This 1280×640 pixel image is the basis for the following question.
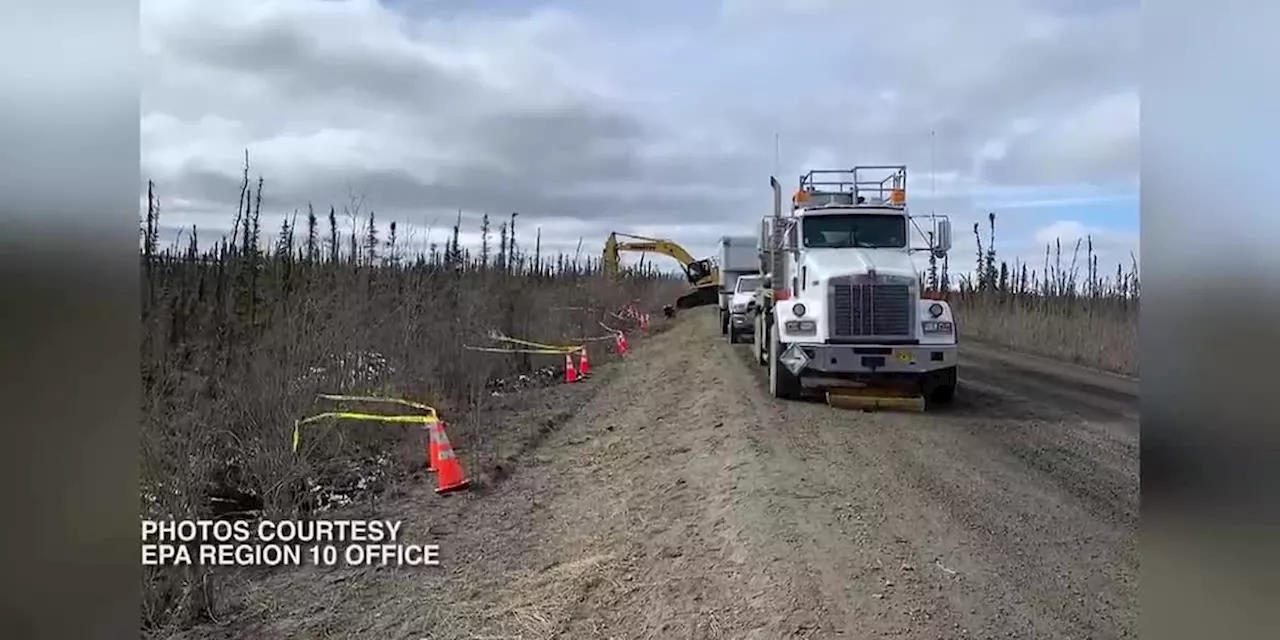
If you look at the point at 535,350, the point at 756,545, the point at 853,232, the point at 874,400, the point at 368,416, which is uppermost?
the point at 853,232

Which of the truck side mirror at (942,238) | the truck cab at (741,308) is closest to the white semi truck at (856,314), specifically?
the truck side mirror at (942,238)

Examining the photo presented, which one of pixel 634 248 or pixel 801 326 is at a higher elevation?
pixel 634 248

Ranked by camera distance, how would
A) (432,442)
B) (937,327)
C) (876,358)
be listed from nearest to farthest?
(432,442), (937,327), (876,358)

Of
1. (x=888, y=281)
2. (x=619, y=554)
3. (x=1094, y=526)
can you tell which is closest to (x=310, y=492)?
(x=619, y=554)

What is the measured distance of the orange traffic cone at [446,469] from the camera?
2.34 meters

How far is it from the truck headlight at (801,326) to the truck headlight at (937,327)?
643 millimetres

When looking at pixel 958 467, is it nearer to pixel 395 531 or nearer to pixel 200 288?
pixel 395 531

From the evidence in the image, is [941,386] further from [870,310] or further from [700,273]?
[700,273]

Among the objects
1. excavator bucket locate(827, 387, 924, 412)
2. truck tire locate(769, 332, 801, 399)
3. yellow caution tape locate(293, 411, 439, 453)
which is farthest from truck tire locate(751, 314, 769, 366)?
yellow caution tape locate(293, 411, 439, 453)

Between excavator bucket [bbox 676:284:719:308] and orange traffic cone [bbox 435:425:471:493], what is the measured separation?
3.67 metres

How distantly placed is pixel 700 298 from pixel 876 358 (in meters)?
3.00

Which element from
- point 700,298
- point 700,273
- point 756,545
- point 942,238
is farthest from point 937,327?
point 700,298

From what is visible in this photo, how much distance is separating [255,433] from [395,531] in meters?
0.54

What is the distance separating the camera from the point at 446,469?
238 centimetres
